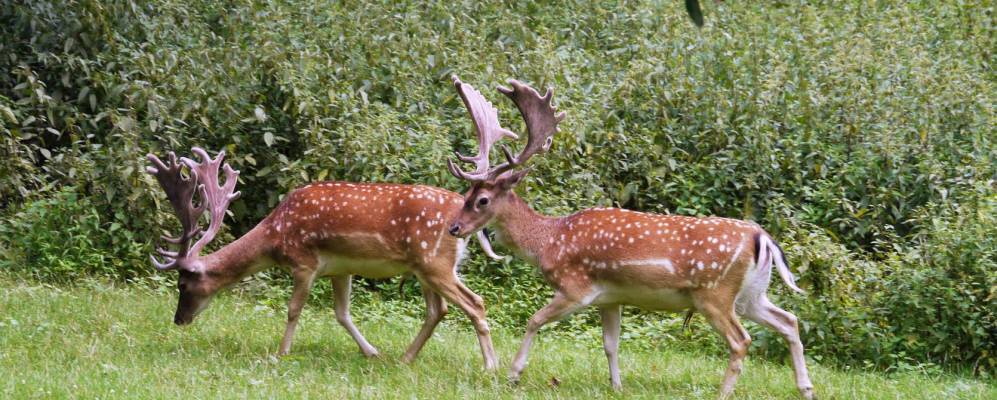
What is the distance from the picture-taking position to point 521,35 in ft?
45.1

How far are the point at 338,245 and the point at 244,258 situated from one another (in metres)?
0.81

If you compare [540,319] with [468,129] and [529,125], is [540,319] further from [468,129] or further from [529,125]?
[468,129]

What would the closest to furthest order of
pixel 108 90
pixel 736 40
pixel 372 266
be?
pixel 372 266 → pixel 108 90 → pixel 736 40

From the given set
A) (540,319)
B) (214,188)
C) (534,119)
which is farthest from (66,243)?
(540,319)

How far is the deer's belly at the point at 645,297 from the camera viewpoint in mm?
7801

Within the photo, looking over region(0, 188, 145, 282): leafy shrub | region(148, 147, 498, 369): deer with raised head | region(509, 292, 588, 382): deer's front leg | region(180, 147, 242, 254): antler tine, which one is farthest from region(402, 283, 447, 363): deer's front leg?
region(0, 188, 145, 282): leafy shrub

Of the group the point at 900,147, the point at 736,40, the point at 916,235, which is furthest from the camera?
the point at 736,40

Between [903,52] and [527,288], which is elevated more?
[903,52]

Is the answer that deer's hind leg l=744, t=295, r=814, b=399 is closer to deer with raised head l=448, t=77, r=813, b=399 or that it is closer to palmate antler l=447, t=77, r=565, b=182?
deer with raised head l=448, t=77, r=813, b=399

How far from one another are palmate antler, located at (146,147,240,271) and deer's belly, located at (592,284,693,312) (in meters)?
2.88

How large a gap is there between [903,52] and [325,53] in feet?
19.6

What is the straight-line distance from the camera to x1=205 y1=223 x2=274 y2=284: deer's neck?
925 centimetres

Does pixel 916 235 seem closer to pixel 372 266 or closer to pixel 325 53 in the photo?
pixel 372 266

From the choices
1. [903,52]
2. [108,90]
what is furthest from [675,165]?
[108,90]
